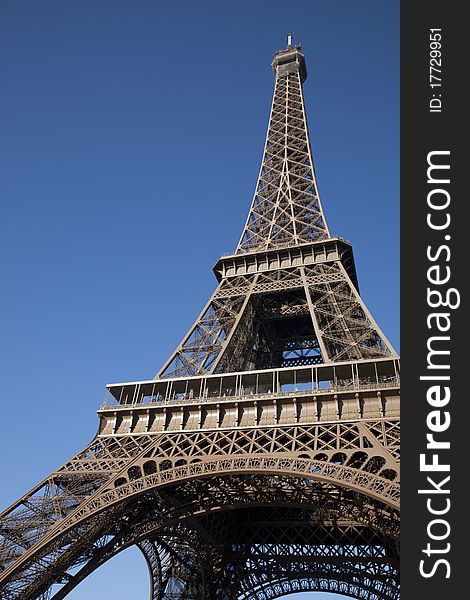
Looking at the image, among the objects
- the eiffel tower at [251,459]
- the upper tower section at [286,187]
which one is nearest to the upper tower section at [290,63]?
the upper tower section at [286,187]

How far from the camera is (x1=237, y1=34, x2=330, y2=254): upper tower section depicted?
31.8 m

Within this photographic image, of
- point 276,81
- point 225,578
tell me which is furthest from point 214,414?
point 276,81

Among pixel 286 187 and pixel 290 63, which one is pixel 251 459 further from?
pixel 290 63

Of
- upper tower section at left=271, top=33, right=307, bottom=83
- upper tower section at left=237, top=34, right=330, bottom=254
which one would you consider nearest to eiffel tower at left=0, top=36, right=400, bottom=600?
upper tower section at left=237, top=34, right=330, bottom=254

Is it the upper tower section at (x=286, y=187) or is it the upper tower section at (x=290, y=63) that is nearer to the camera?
the upper tower section at (x=286, y=187)

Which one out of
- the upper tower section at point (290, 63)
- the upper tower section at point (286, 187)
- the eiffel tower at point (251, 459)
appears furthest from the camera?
the upper tower section at point (290, 63)

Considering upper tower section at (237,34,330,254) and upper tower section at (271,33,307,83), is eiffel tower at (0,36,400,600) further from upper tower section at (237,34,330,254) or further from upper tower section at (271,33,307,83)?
upper tower section at (271,33,307,83)

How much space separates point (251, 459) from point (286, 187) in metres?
20.5

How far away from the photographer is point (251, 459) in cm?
1838

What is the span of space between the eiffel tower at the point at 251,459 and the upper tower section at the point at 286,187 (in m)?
0.20

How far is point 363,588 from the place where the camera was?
27.6 metres

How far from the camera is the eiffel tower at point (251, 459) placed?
60.4 ft

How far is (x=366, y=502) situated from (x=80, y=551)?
32.4 feet

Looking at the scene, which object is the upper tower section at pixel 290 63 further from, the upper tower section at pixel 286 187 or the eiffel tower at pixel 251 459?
the eiffel tower at pixel 251 459
